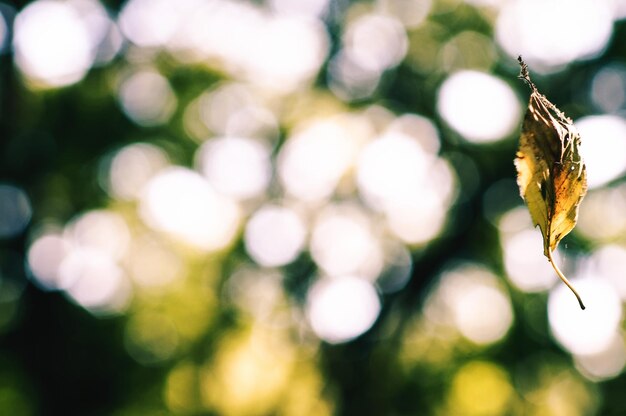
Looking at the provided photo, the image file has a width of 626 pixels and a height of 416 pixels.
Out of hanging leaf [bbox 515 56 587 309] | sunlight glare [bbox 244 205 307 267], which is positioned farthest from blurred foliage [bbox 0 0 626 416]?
hanging leaf [bbox 515 56 587 309]

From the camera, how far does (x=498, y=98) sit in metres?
7.30

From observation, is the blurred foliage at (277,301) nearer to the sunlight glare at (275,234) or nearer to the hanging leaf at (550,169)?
the sunlight glare at (275,234)

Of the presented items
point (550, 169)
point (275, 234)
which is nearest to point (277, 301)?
point (275, 234)

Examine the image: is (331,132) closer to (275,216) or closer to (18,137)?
(275,216)

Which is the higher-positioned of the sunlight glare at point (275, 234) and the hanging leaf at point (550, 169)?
the hanging leaf at point (550, 169)

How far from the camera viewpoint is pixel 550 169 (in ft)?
2.11

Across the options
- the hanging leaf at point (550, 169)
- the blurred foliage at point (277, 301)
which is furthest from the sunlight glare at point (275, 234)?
the hanging leaf at point (550, 169)

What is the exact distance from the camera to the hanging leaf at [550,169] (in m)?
0.63

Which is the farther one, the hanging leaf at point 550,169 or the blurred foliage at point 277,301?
the blurred foliage at point 277,301

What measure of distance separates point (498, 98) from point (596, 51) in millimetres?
1177

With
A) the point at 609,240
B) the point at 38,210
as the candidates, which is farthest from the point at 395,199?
the point at 38,210

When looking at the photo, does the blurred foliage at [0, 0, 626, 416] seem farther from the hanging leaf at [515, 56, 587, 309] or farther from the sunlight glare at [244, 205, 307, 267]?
the hanging leaf at [515, 56, 587, 309]

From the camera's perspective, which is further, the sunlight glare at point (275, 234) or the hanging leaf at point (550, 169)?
the sunlight glare at point (275, 234)

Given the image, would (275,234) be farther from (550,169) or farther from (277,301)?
(550,169)
